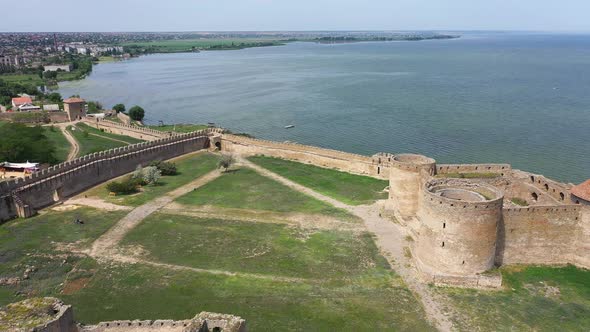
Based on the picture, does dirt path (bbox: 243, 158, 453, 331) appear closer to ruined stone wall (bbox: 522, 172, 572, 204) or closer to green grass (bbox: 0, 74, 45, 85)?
ruined stone wall (bbox: 522, 172, 572, 204)

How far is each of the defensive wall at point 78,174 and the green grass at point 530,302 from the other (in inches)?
942

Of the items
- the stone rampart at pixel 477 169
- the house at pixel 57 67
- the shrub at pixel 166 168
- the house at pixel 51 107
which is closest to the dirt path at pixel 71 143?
the house at pixel 51 107

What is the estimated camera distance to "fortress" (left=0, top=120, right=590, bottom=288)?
1939 cm

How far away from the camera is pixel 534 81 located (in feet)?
310

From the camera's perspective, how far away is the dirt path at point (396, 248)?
17.5 m

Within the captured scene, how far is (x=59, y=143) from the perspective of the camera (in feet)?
148

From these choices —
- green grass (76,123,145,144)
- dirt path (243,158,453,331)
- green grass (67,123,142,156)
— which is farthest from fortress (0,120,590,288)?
green grass (76,123,145,144)

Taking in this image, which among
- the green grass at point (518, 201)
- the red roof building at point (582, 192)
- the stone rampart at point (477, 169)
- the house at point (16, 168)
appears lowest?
the green grass at point (518, 201)

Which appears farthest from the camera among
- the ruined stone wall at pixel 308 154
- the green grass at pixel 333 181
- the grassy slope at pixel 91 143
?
the grassy slope at pixel 91 143

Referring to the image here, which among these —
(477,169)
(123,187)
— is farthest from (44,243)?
(477,169)

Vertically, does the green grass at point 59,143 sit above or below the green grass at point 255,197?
above

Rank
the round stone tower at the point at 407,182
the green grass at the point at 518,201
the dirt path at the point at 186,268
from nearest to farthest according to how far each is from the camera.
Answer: the dirt path at the point at 186,268 → the green grass at the point at 518,201 → the round stone tower at the point at 407,182

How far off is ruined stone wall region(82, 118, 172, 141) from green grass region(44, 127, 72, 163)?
4543 mm

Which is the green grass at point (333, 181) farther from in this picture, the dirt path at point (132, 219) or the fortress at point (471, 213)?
the dirt path at point (132, 219)
